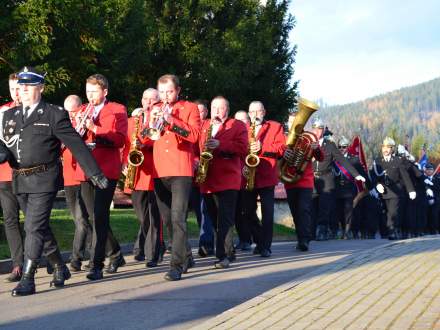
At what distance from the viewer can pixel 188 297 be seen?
914 cm

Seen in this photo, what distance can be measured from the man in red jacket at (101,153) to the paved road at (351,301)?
6.98ft

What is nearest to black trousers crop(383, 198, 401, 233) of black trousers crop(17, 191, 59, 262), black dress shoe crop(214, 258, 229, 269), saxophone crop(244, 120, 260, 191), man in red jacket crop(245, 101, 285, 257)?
man in red jacket crop(245, 101, 285, 257)

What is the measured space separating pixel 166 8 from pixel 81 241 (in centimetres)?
2818

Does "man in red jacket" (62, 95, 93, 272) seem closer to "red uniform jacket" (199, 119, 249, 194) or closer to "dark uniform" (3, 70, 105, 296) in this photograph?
"red uniform jacket" (199, 119, 249, 194)

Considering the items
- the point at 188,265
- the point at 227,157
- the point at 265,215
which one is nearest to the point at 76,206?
the point at 188,265

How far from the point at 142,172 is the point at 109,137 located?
154cm

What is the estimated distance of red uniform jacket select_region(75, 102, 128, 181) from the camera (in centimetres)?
1059

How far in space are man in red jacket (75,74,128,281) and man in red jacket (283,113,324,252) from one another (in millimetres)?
4677

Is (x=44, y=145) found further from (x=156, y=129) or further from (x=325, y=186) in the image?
(x=325, y=186)

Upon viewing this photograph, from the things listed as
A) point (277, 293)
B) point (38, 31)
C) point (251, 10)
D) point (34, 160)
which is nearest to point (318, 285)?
point (277, 293)

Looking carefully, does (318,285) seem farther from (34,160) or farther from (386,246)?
(386,246)

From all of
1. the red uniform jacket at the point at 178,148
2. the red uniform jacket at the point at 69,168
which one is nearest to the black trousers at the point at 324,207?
the red uniform jacket at the point at 69,168

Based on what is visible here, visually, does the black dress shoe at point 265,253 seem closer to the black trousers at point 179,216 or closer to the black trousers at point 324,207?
the black trousers at point 179,216

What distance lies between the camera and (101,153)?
10711mm
